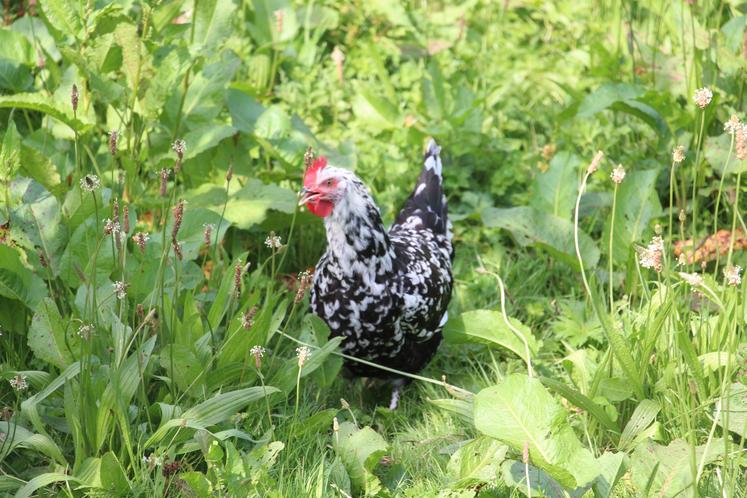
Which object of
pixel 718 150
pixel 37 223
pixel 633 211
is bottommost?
pixel 633 211

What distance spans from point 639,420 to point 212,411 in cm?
139

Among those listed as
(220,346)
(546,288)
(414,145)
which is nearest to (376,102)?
(414,145)

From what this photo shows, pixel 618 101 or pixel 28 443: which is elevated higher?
pixel 618 101

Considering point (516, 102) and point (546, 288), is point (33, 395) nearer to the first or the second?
point (546, 288)

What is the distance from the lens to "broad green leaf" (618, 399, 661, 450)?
305 centimetres

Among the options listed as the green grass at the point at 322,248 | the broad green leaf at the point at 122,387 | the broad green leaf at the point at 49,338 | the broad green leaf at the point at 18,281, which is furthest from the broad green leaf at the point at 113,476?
the broad green leaf at the point at 18,281

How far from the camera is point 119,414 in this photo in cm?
264

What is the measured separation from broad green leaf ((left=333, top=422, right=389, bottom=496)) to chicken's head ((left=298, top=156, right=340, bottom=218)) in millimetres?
832

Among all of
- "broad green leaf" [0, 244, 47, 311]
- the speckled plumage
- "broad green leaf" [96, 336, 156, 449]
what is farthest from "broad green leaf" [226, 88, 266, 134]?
"broad green leaf" [96, 336, 156, 449]

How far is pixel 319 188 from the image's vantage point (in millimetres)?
3270

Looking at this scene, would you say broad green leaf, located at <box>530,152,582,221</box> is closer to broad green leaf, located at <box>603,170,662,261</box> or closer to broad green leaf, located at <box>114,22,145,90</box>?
broad green leaf, located at <box>603,170,662,261</box>

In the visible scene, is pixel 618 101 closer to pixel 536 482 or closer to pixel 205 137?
pixel 205 137

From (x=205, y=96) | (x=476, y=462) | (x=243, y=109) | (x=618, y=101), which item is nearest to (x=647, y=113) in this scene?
(x=618, y=101)

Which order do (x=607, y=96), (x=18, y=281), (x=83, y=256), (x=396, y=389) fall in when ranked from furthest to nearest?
(x=607, y=96), (x=396, y=389), (x=83, y=256), (x=18, y=281)
